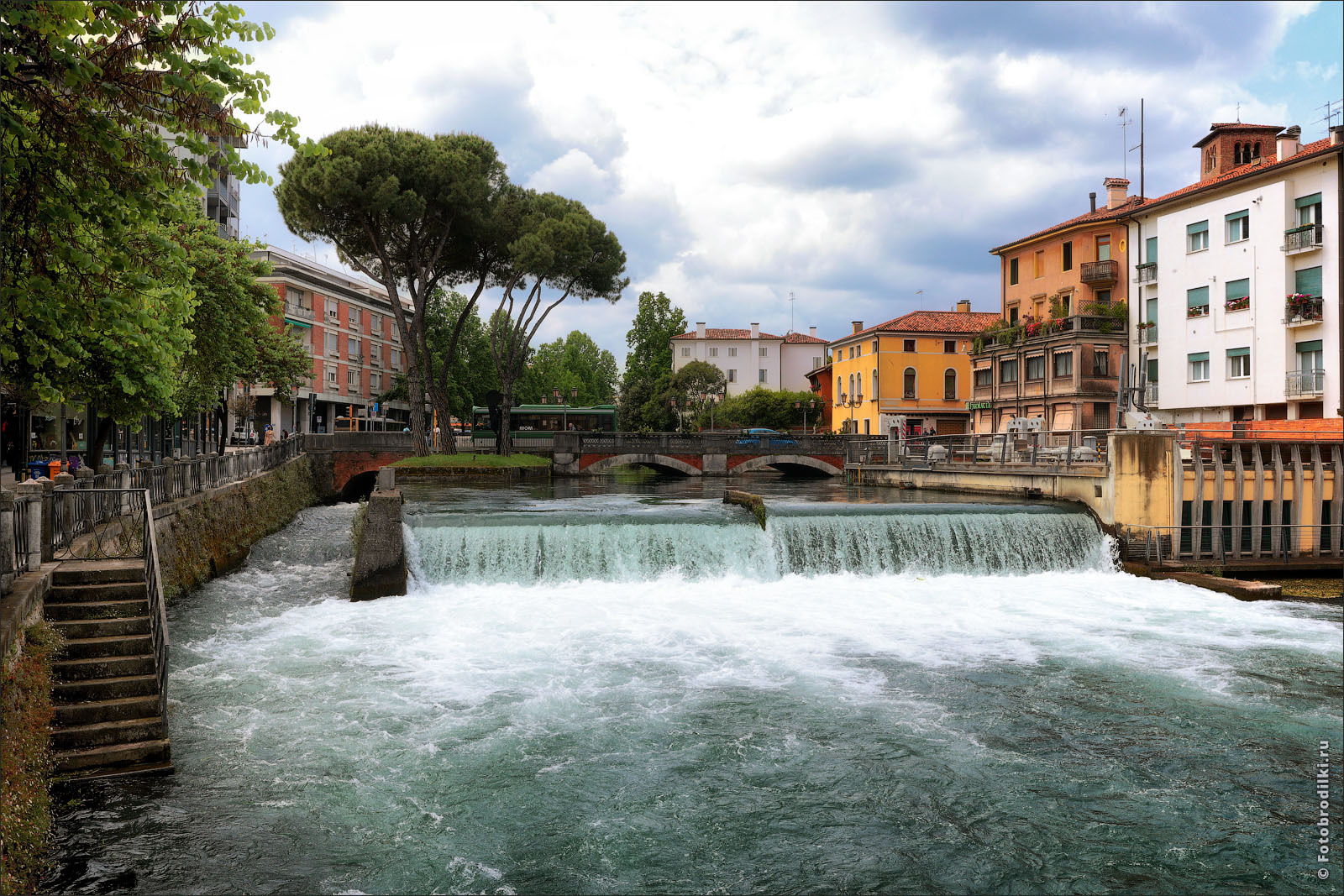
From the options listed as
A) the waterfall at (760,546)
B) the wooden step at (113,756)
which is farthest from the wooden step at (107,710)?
the waterfall at (760,546)

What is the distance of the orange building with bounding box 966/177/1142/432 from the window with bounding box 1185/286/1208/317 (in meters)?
4.70

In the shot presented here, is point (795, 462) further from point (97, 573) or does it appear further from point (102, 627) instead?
point (102, 627)

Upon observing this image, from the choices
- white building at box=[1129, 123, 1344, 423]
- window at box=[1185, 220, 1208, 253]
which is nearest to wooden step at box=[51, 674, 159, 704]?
white building at box=[1129, 123, 1344, 423]

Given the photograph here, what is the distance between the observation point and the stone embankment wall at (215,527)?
53.2ft

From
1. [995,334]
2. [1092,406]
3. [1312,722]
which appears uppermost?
[995,334]

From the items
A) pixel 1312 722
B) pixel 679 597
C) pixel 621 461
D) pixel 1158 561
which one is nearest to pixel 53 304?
pixel 679 597

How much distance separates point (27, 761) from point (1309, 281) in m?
38.3

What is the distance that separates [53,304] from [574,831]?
6.19 m

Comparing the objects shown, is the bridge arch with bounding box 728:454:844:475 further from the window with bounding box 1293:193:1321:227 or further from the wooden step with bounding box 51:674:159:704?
the wooden step with bounding box 51:674:159:704

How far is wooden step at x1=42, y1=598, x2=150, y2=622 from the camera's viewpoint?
874 cm

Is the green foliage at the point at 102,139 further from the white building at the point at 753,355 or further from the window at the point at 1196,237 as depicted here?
the white building at the point at 753,355

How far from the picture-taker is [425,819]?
7559 mm

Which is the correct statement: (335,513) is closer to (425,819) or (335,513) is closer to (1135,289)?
(425,819)

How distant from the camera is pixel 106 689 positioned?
8188 millimetres
